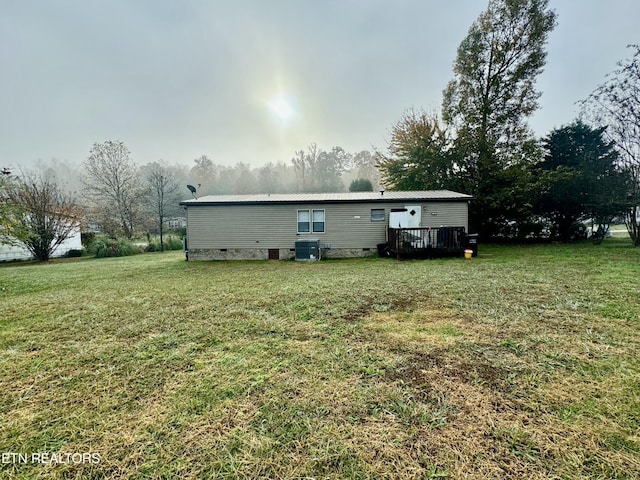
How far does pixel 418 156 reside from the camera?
1622cm

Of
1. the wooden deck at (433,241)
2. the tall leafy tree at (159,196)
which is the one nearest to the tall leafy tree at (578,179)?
the wooden deck at (433,241)

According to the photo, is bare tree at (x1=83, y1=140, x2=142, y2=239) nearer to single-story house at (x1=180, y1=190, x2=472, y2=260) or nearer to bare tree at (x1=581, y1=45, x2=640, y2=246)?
single-story house at (x1=180, y1=190, x2=472, y2=260)

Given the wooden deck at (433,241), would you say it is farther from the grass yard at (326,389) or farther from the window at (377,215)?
the grass yard at (326,389)

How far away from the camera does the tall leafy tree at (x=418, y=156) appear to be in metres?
15.8

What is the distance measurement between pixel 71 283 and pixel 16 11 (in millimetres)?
13579

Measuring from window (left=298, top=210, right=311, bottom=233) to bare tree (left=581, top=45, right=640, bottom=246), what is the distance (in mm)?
14987

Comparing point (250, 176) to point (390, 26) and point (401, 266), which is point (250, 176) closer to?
point (390, 26)

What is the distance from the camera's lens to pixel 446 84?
16.7 metres

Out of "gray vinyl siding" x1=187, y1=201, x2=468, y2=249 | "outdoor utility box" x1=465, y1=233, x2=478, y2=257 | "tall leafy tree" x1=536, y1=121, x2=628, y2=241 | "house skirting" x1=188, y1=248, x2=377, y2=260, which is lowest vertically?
"house skirting" x1=188, y1=248, x2=377, y2=260

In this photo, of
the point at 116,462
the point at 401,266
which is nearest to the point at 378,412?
the point at 116,462

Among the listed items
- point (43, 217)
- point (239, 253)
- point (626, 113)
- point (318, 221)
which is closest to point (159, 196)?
point (43, 217)

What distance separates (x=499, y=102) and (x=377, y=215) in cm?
1170

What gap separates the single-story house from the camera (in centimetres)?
1062

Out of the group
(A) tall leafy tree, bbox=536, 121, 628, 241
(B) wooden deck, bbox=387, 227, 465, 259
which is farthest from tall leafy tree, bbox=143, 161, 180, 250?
(A) tall leafy tree, bbox=536, 121, 628, 241
